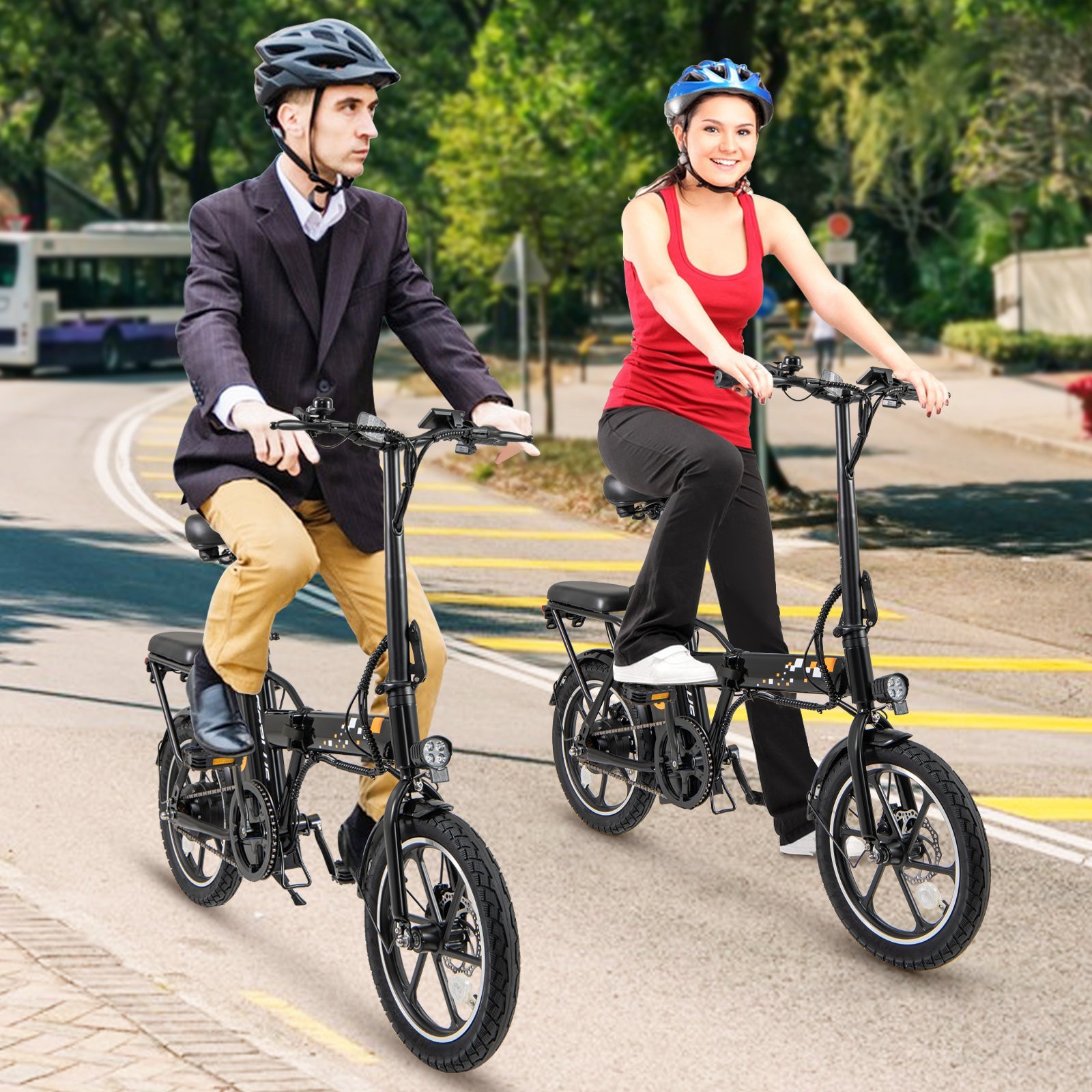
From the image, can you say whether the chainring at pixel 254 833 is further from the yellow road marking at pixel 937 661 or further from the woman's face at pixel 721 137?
the yellow road marking at pixel 937 661

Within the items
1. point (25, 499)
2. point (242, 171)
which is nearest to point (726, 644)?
point (25, 499)

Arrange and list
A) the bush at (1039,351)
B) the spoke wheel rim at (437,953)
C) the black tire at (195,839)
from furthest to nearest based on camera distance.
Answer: the bush at (1039,351)
the black tire at (195,839)
the spoke wheel rim at (437,953)

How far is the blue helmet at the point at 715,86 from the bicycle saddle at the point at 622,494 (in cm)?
107

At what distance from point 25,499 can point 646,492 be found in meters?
13.1

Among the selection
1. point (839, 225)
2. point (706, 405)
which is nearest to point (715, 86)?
point (706, 405)

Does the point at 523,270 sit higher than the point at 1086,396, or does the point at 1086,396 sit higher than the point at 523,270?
the point at 523,270

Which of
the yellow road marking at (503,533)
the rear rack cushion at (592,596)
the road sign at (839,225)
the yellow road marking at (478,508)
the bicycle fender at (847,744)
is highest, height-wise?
the road sign at (839,225)

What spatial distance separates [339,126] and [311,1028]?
2114 mm

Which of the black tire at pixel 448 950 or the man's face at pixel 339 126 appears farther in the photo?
the man's face at pixel 339 126

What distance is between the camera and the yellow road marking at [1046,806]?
735cm

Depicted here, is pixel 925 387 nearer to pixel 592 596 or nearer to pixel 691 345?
pixel 691 345

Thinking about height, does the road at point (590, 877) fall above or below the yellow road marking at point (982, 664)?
above

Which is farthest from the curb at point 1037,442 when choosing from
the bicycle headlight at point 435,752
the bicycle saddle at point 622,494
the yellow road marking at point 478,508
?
the bicycle headlight at point 435,752

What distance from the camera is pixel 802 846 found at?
622cm
